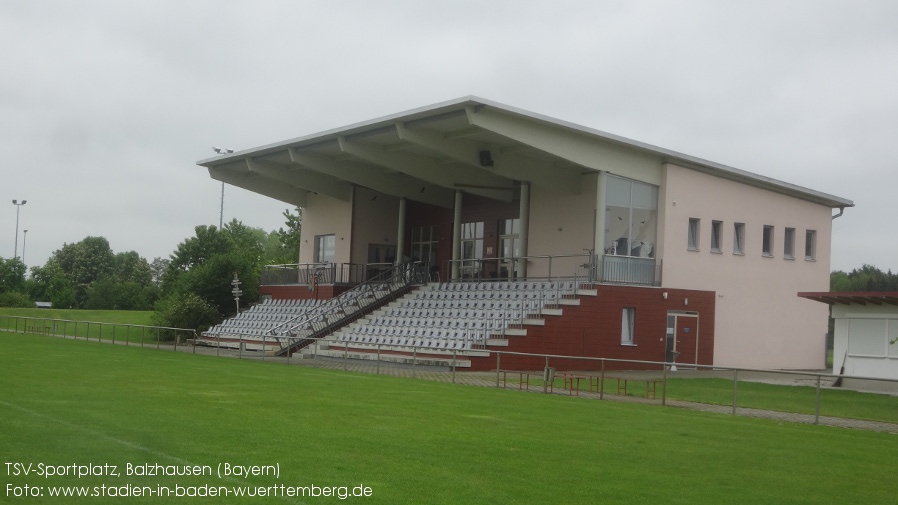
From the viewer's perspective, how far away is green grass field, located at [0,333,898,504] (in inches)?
337

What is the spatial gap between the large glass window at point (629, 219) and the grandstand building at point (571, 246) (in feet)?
0.16

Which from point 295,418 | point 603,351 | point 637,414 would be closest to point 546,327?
point 603,351

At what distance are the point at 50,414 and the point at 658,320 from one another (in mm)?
24624

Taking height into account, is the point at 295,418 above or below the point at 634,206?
below

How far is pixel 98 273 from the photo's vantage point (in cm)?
11800

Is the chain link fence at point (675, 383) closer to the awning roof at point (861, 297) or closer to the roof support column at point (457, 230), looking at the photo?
the awning roof at point (861, 297)

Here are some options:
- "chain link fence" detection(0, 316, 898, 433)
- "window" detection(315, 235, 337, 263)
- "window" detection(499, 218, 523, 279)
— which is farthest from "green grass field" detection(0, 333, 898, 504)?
"window" detection(315, 235, 337, 263)

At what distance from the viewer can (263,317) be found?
42156 millimetres

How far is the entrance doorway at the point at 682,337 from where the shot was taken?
33844 mm

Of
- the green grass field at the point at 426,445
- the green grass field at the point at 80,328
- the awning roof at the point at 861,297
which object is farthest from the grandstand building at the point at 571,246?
the green grass field at the point at 426,445

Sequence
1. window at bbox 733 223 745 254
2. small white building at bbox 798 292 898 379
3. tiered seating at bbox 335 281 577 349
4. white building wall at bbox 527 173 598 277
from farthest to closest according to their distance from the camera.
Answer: window at bbox 733 223 745 254 → white building wall at bbox 527 173 598 277 → tiered seating at bbox 335 281 577 349 → small white building at bbox 798 292 898 379

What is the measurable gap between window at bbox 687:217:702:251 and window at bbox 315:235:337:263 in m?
17.4

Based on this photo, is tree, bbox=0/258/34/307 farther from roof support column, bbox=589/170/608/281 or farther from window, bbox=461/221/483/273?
roof support column, bbox=589/170/608/281

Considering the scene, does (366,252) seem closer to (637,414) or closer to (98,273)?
(637,414)
